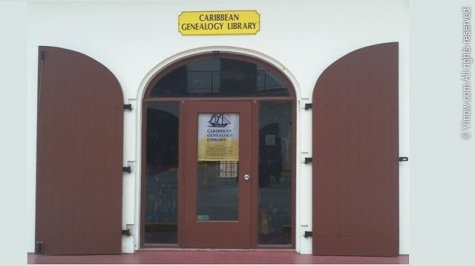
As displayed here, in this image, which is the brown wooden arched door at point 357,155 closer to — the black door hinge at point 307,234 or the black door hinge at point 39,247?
the black door hinge at point 307,234

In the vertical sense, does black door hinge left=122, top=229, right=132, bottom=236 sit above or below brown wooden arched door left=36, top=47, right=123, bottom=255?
below

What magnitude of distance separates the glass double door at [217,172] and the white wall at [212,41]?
26.4 inches

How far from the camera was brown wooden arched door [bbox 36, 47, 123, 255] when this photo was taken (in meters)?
7.54

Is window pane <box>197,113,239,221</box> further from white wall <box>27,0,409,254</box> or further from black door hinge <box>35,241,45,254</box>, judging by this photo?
black door hinge <box>35,241,45,254</box>

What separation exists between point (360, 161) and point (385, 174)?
363mm

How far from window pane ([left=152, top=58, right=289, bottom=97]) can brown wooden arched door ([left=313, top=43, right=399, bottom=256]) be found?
0.71m

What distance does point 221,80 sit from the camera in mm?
7727

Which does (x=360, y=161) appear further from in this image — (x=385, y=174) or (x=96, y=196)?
(x=96, y=196)

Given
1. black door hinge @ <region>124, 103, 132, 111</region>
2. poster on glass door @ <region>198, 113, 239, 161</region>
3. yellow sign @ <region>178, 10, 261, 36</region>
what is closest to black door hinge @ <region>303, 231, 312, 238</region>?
poster on glass door @ <region>198, 113, 239, 161</region>

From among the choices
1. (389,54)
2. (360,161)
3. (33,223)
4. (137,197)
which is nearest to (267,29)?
(389,54)

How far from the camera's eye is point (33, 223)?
7609mm

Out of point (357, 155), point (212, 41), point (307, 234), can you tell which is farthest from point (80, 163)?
point (357, 155)

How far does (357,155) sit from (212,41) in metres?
2.46

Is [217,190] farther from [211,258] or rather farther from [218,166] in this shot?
[211,258]
